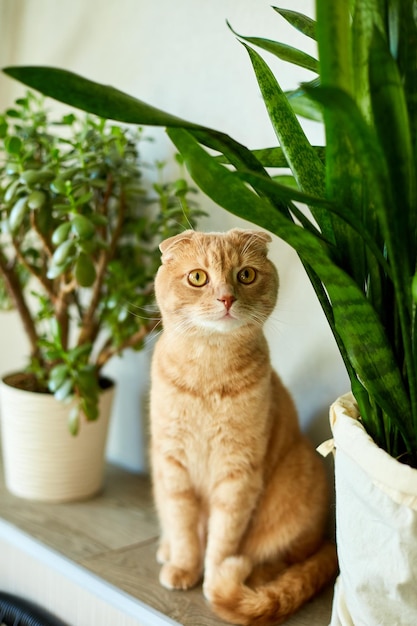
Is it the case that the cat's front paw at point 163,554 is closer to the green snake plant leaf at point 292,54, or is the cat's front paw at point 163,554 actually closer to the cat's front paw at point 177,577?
the cat's front paw at point 177,577

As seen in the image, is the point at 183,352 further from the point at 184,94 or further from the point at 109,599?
the point at 184,94

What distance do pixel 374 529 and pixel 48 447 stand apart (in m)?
0.83

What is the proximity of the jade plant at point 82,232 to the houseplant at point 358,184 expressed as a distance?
453mm

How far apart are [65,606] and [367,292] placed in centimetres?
79

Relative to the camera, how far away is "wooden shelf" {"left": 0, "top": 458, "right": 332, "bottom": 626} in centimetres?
105

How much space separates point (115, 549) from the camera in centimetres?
125

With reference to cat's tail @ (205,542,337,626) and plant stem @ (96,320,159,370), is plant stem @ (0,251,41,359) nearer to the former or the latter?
plant stem @ (96,320,159,370)

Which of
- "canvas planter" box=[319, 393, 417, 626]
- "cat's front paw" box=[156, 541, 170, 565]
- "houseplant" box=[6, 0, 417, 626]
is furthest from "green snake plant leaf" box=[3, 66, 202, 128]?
"cat's front paw" box=[156, 541, 170, 565]

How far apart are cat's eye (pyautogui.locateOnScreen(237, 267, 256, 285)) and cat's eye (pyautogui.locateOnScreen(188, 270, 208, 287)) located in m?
0.05

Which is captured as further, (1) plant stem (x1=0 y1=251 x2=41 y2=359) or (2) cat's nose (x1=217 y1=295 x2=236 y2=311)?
(1) plant stem (x1=0 y1=251 x2=41 y2=359)

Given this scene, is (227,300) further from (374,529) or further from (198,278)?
(374,529)

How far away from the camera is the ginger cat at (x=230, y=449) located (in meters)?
1.00

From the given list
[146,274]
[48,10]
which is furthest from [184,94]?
[48,10]

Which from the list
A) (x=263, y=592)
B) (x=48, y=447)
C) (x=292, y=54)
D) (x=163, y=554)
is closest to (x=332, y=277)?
(x=292, y=54)
